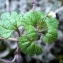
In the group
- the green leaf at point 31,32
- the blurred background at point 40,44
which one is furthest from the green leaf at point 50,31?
the blurred background at point 40,44

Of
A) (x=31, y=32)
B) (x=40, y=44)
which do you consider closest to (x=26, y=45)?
(x=31, y=32)

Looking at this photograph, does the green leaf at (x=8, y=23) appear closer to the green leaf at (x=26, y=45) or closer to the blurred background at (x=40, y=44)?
the green leaf at (x=26, y=45)

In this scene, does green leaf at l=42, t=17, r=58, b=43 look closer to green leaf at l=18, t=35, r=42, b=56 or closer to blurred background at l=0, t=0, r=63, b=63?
green leaf at l=18, t=35, r=42, b=56

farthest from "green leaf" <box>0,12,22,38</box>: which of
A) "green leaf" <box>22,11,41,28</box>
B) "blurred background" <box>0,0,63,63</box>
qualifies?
"blurred background" <box>0,0,63,63</box>

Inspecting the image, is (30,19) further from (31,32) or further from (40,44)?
(40,44)

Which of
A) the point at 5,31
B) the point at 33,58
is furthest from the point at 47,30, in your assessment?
the point at 33,58

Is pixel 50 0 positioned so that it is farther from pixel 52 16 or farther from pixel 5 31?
pixel 5 31

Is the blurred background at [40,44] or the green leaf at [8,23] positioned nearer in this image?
the green leaf at [8,23]
